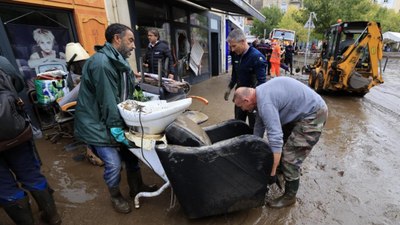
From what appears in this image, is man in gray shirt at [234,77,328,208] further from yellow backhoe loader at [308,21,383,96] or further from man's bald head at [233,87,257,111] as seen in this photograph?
yellow backhoe loader at [308,21,383,96]

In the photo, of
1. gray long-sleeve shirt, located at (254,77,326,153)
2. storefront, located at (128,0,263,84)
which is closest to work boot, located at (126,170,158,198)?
gray long-sleeve shirt, located at (254,77,326,153)

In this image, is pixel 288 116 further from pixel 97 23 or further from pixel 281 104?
pixel 97 23

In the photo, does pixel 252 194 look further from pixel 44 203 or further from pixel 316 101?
pixel 44 203

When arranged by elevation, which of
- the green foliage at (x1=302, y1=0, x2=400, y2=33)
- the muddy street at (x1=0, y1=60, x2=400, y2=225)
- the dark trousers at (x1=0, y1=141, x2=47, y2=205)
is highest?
the green foliage at (x1=302, y1=0, x2=400, y2=33)

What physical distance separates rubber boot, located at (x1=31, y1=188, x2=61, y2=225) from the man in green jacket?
51 centimetres

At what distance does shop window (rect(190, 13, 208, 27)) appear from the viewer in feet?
27.0

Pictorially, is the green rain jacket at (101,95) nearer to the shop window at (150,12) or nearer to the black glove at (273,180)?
the black glove at (273,180)

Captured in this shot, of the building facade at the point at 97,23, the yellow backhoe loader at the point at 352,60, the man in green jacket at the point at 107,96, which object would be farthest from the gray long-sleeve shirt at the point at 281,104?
the yellow backhoe loader at the point at 352,60

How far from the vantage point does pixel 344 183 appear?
2.72m

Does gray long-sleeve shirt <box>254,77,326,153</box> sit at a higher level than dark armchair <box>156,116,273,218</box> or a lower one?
higher

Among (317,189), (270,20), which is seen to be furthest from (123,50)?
(270,20)

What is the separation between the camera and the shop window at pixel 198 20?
823cm

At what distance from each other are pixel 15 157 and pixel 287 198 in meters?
2.50

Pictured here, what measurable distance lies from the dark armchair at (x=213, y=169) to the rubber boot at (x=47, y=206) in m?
1.13
